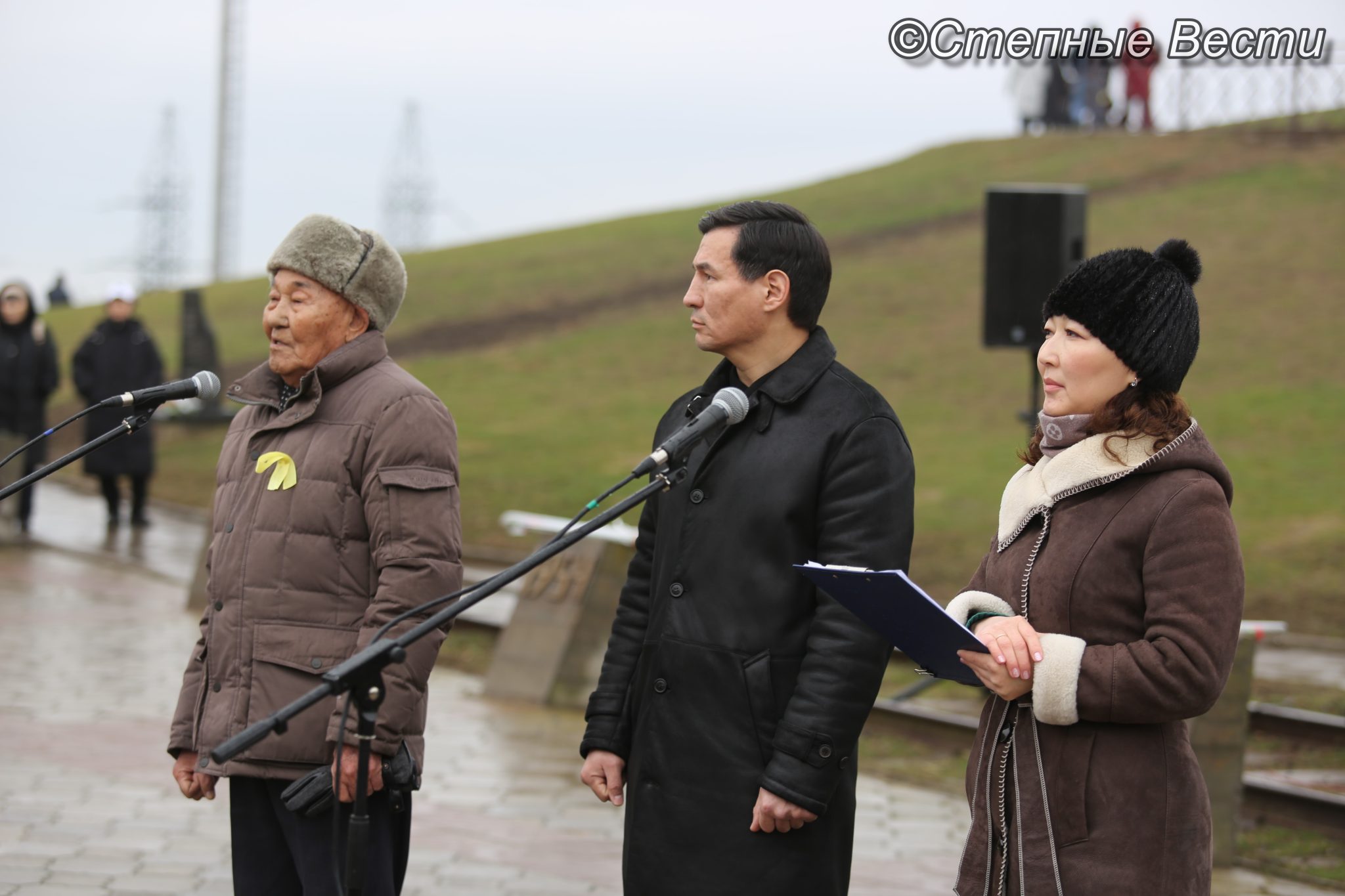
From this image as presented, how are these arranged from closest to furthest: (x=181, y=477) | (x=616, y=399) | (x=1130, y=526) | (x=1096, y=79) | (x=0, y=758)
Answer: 1. (x=1130, y=526)
2. (x=0, y=758)
3. (x=181, y=477)
4. (x=616, y=399)
5. (x=1096, y=79)

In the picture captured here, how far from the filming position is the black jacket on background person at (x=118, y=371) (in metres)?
16.3

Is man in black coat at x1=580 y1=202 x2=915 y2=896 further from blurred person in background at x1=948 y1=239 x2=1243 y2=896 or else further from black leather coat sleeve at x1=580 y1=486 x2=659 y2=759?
blurred person in background at x1=948 y1=239 x2=1243 y2=896

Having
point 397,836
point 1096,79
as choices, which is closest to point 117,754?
point 397,836

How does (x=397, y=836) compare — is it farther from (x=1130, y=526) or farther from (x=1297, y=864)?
(x=1297, y=864)

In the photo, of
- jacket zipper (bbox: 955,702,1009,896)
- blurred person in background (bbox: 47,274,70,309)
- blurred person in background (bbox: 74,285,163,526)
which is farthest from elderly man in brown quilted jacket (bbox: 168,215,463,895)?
blurred person in background (bbox: 47,274,70,309)

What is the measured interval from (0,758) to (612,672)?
17.3ft

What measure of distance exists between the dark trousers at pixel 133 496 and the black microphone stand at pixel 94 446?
13369 millimetres

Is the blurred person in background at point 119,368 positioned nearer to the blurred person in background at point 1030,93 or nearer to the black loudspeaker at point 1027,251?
the black loudspeaker at point 1027,251

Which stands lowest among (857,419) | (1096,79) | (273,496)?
(273,496)

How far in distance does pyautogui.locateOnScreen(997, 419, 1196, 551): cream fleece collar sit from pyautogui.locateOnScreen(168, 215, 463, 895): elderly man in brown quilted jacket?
1.42 metres

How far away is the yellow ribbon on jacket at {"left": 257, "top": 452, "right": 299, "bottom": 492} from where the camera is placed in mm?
4219

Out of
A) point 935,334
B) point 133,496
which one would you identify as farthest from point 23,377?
point 935,334

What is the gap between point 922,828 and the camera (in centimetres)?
769

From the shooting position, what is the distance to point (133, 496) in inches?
688
